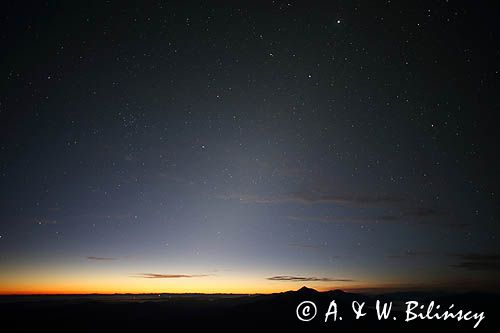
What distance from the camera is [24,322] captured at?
62.6 m

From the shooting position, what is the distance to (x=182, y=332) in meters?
49.3

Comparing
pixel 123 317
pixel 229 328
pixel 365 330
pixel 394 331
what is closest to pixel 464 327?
pixel 394 331

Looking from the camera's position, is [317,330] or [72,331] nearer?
[317,330]

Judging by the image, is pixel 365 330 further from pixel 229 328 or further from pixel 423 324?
pixel 229 328

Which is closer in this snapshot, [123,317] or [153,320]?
[153,320]

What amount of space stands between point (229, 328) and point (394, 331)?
22.7 metres

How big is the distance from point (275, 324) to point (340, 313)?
Answer: 13.4m

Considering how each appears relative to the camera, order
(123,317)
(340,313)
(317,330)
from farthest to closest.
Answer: (123,317) < (340,313) < (317,330)

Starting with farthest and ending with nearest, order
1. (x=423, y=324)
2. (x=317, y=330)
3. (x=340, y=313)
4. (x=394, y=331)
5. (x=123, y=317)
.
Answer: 1. (x=123, y=317)
2. (x=340, y=313)
3. (x=423, y=324)
4. (x=394, y=331)
5. (x=317, y=330)

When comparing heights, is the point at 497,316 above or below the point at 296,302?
below

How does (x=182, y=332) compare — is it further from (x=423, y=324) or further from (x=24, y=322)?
(x=423, y=324)

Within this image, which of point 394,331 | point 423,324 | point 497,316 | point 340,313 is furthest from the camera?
point 497,316

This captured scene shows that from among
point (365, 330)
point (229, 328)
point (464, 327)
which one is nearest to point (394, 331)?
point (365, 330)

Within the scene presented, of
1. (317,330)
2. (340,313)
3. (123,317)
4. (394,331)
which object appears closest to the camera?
(317,330)
